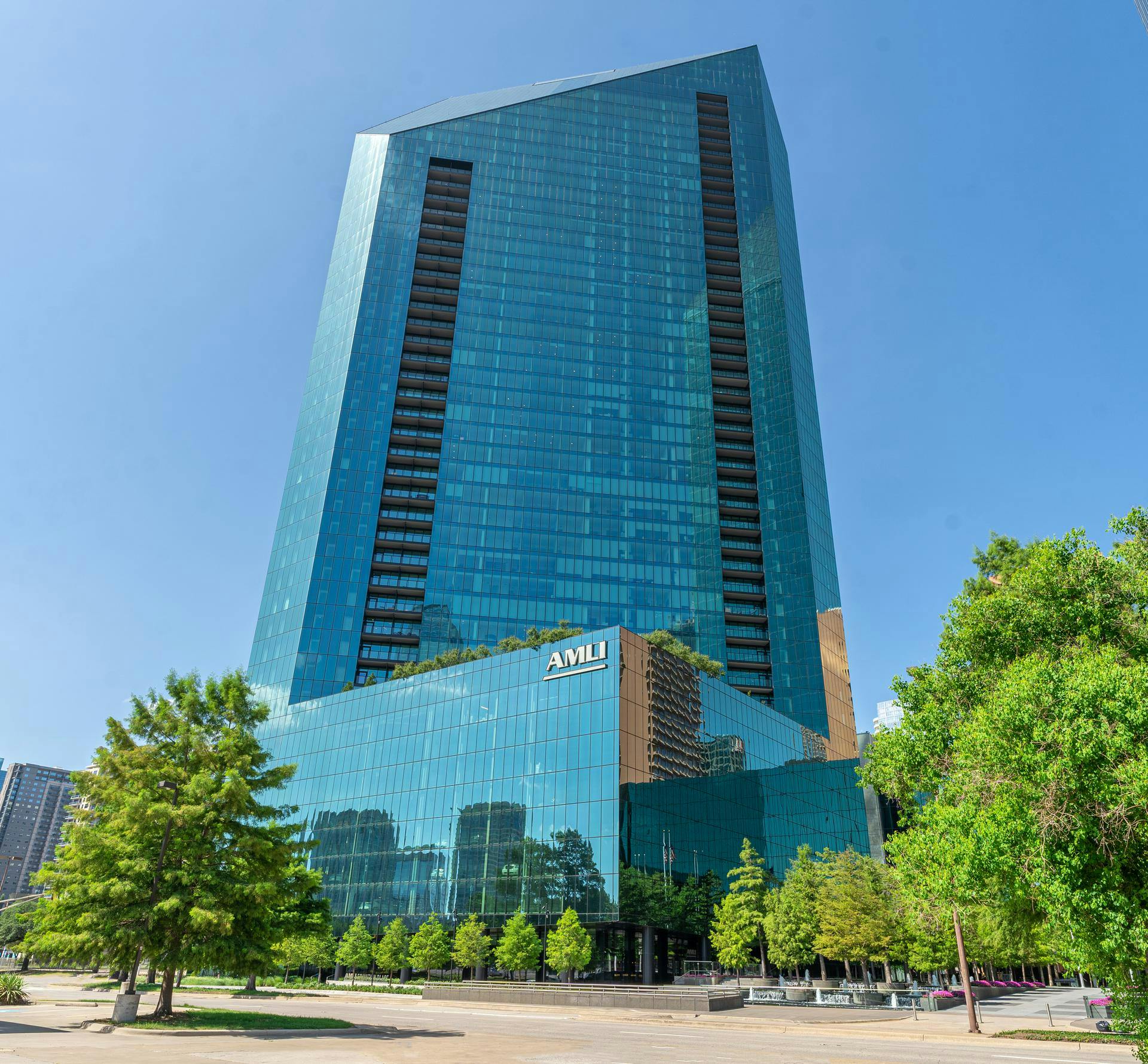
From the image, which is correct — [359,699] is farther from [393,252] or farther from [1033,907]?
[393,252]

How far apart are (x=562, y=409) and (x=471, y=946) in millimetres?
78729

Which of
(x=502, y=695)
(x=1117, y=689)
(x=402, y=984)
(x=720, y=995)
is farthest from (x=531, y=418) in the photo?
(x=1117, y=689)

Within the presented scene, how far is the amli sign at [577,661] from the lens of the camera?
6569 cm

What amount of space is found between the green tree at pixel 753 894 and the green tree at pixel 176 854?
3882 centimetres

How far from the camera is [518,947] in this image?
191 feet

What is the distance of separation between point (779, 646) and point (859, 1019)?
73970 mm

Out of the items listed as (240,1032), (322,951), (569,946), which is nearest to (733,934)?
(569,946)

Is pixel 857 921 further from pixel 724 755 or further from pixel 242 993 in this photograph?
pixel 242 993

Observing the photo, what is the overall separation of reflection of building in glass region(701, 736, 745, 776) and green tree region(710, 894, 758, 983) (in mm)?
11737

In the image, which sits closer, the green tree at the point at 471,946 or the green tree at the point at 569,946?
the green tree at the point at 569,946

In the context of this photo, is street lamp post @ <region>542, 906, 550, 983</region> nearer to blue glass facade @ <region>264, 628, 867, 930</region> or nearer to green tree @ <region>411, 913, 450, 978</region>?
blue glass facade @ <region>264, 628, 867, 930</region>

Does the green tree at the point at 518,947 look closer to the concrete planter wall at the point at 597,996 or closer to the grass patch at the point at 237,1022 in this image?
the concrete planter wall at the point at 597,996

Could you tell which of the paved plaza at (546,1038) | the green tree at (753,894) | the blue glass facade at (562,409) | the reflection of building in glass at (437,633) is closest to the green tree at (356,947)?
the paved plaza at (546,1038)

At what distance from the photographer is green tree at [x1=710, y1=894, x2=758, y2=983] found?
198ft
